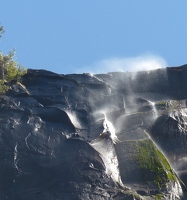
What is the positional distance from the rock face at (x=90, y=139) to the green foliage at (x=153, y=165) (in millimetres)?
35

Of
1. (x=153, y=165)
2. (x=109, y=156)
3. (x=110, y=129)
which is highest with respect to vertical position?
(x=110, y=129)

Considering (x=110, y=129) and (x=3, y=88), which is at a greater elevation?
(x=3, y=88)

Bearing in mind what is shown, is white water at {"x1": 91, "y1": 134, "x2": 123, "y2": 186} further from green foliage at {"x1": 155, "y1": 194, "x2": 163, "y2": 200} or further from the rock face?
green foliage at {"x1": 155, "y1": 194, "x2": 163, "y2": 200}

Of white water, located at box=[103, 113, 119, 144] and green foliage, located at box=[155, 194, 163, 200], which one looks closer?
green foliage, located at box=[155, 194, 163, 200]

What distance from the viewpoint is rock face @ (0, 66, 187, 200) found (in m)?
21.4

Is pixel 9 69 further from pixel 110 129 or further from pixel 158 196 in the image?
pixel 158 196

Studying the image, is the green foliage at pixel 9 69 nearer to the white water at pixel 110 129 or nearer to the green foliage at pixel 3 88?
the green foliage at pixel 3 88

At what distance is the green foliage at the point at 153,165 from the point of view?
22125 millimetres

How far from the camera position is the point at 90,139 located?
23031 millimetres

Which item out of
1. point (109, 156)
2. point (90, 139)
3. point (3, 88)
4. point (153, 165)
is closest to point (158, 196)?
point (153, 165)

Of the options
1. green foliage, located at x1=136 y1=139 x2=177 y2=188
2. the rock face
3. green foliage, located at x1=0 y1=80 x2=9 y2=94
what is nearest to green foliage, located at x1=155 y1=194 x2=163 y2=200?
the rock face

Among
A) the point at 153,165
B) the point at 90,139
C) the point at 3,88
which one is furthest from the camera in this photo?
the point at 3,88

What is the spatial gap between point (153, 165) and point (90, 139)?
97.9 inches

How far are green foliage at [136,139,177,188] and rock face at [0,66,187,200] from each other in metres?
0.04
